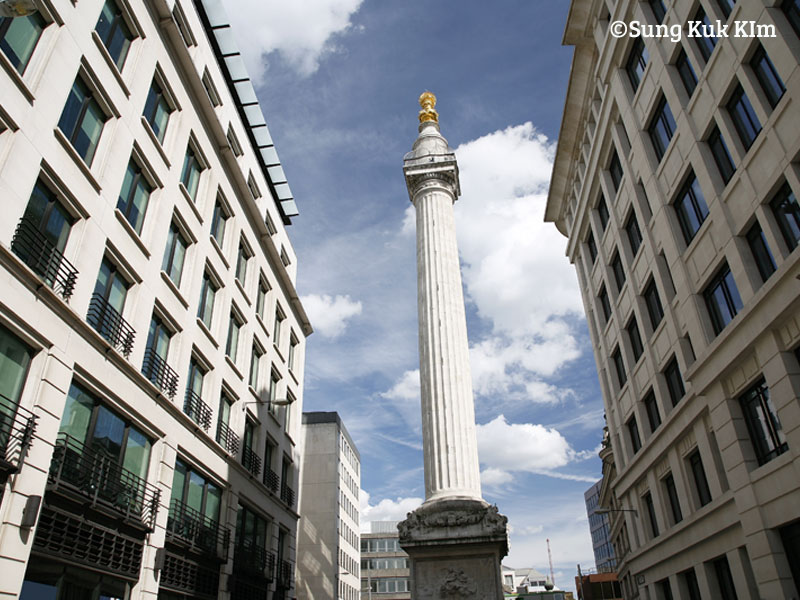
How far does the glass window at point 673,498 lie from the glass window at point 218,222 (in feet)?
64.1

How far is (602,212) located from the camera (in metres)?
30.8

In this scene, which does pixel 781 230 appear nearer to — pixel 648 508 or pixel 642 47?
pixel 642 47

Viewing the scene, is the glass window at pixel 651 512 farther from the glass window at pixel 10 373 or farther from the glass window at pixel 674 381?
the glass window at pixel 10 373

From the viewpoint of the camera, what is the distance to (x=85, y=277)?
15.2m

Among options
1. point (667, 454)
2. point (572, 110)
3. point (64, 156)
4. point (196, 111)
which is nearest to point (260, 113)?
point (196, 111)

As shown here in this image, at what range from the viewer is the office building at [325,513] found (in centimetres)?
5884

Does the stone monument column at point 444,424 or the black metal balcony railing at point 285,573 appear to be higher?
→ the stone monument column at point 444,424

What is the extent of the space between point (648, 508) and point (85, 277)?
863 inches

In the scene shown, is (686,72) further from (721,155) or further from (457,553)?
(457,553)

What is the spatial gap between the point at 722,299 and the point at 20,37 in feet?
62.6

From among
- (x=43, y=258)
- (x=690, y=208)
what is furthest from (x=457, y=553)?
(x=43, y=258)

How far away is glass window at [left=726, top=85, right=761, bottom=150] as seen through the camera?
1567 centimetres

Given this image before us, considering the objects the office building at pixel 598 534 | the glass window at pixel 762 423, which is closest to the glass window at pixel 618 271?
the glass window at pixel 762 423

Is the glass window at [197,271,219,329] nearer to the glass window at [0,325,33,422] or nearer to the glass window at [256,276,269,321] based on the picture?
the glass window at [256,276,269,321]
